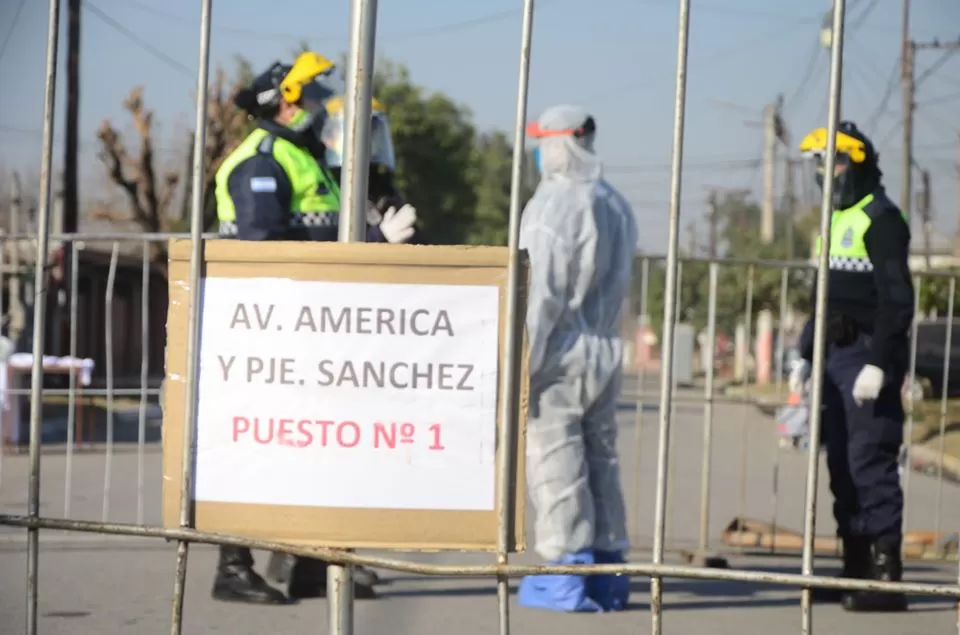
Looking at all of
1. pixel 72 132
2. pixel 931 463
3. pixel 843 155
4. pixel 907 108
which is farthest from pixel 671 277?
pixel 907 108

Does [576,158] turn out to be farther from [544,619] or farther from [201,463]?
[201,463]

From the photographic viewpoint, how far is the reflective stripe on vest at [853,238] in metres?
6.32

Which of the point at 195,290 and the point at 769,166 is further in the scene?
the point at 769,166

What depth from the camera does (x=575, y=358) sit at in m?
6.03

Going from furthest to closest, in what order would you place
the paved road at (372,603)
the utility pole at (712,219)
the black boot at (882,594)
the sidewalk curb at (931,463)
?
the utility pole at (712,219) < the sidewalk curb at (931,463) < the black boot at (882,594) < the paved road at (372,603)

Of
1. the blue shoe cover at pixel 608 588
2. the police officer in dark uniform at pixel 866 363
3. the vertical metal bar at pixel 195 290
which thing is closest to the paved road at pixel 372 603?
the blue shoe cover at pixel 608 588

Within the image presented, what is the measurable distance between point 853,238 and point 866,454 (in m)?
0.88

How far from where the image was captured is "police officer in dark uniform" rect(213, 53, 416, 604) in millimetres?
5855

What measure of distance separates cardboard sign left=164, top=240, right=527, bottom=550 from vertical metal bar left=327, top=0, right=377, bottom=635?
0.77 ft

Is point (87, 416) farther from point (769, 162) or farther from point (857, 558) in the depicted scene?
point (769, 162)

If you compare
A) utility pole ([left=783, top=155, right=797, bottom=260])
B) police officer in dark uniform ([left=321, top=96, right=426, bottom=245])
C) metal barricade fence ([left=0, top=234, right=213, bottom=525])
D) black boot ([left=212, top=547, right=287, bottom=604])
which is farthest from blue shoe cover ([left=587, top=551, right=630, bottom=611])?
utility pole ([left=783, top=155, right=797, bottom=260])

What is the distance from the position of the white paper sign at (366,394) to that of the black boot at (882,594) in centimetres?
336

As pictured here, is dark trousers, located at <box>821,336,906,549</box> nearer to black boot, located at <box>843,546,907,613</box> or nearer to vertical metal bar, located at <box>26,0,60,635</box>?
black boot, located at <box>843,546,907,613</box>

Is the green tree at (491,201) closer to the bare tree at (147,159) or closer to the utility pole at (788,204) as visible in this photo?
the utility pole at (788,204)
